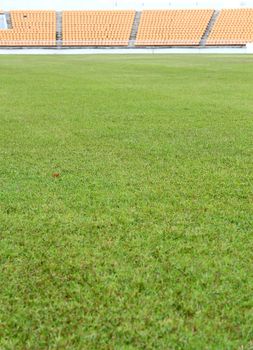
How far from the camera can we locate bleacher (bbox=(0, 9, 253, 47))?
124 ft

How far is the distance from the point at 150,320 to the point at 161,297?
17 cm

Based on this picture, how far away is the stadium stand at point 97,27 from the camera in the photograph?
37969 millimetres

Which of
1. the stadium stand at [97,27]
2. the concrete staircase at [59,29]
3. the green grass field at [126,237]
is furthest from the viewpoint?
the stadium stand at [97,27]

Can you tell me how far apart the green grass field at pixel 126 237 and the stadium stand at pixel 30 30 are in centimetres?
A: 3471

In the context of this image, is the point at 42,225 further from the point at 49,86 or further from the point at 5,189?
the point at 49,86

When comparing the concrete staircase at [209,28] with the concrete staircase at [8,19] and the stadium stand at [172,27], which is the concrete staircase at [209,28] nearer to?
the stadium stand at [172,27]

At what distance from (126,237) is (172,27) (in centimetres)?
4076

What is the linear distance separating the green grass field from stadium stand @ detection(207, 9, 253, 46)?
114 feet

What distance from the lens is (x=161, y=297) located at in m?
1.93
